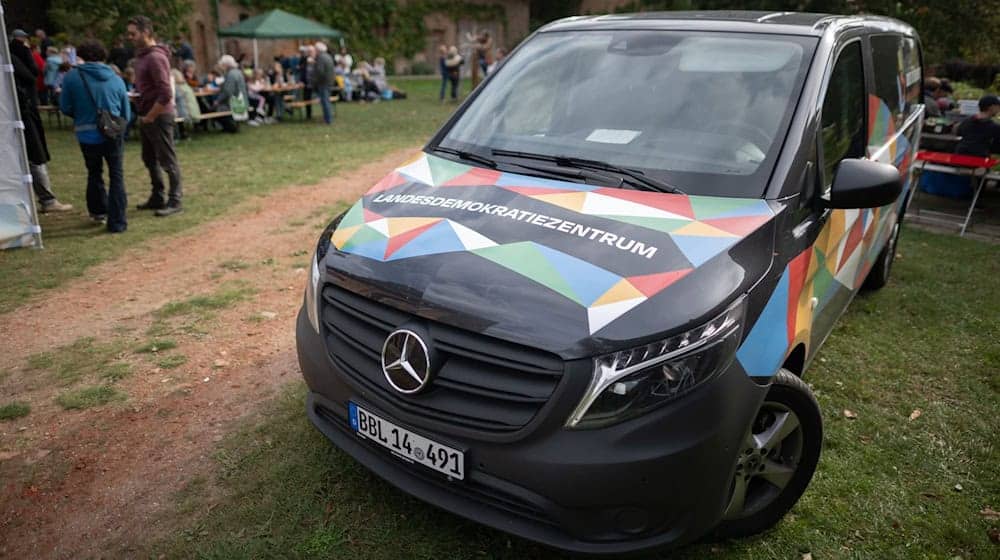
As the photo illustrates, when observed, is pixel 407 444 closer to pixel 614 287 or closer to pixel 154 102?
pixel 614 287

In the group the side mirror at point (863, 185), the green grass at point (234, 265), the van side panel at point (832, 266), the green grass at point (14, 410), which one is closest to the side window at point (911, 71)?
the van side panel at point (832, 266)

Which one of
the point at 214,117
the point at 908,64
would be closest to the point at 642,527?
the point at 908,64

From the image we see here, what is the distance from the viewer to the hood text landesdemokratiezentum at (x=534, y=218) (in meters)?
2.35

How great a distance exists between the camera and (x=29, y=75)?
25.5 feet

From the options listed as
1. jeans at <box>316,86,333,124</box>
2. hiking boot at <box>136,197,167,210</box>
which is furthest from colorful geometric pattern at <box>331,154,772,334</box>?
jeans at <box>316,86,333,124</box>

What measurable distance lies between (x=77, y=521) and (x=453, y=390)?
1861 mm

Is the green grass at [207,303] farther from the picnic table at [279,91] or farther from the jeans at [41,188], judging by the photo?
the picnic table at [279,91]

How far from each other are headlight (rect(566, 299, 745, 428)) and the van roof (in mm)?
1847

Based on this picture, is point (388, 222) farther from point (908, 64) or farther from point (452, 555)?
point (908, 64)

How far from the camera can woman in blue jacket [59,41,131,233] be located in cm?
645

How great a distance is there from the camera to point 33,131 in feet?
23.1

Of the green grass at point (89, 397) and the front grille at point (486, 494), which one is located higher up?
the front grille at point (486, 494)

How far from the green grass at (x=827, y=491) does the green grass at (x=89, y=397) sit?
0.91 m

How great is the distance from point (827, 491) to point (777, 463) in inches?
22.2
